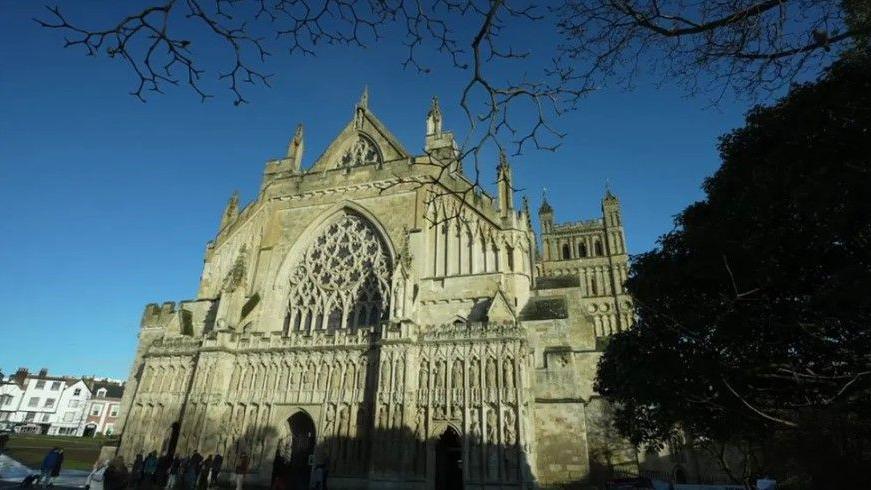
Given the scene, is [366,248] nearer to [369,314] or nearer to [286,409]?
[369,314]

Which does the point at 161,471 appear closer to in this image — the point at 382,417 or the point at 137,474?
the point at 137,474

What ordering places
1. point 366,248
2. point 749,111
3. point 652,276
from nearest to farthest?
point 749,111 → point 652,276 → point 366,248

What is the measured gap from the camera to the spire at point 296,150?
28550 millimetres

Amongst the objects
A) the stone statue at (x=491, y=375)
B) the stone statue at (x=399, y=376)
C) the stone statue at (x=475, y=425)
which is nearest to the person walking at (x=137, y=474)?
the stone statue at (x=399, y=376)

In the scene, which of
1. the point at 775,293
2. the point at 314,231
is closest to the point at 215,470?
the point at 314,231

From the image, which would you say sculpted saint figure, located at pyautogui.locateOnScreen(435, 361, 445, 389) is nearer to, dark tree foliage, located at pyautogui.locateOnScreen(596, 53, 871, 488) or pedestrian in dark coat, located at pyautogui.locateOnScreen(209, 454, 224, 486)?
dark tree foliage, located at pyautogui.locateOnScreen(596, 53, 871, 488)

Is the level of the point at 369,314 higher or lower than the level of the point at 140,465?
higher

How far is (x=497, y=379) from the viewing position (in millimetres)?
17047

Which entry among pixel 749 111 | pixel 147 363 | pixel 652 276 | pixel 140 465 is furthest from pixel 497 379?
pixel 147 363

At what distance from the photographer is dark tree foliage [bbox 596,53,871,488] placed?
7863 mm

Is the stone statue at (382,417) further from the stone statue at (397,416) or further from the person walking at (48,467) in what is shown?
the person walking at (48,467)

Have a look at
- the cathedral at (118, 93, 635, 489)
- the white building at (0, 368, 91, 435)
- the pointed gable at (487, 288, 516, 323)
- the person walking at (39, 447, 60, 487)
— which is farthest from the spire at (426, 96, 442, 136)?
the white building at (0, 368, 91, 435)

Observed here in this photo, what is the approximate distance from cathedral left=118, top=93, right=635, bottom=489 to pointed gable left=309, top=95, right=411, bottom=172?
0.63ft

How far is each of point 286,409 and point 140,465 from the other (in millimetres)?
5456
